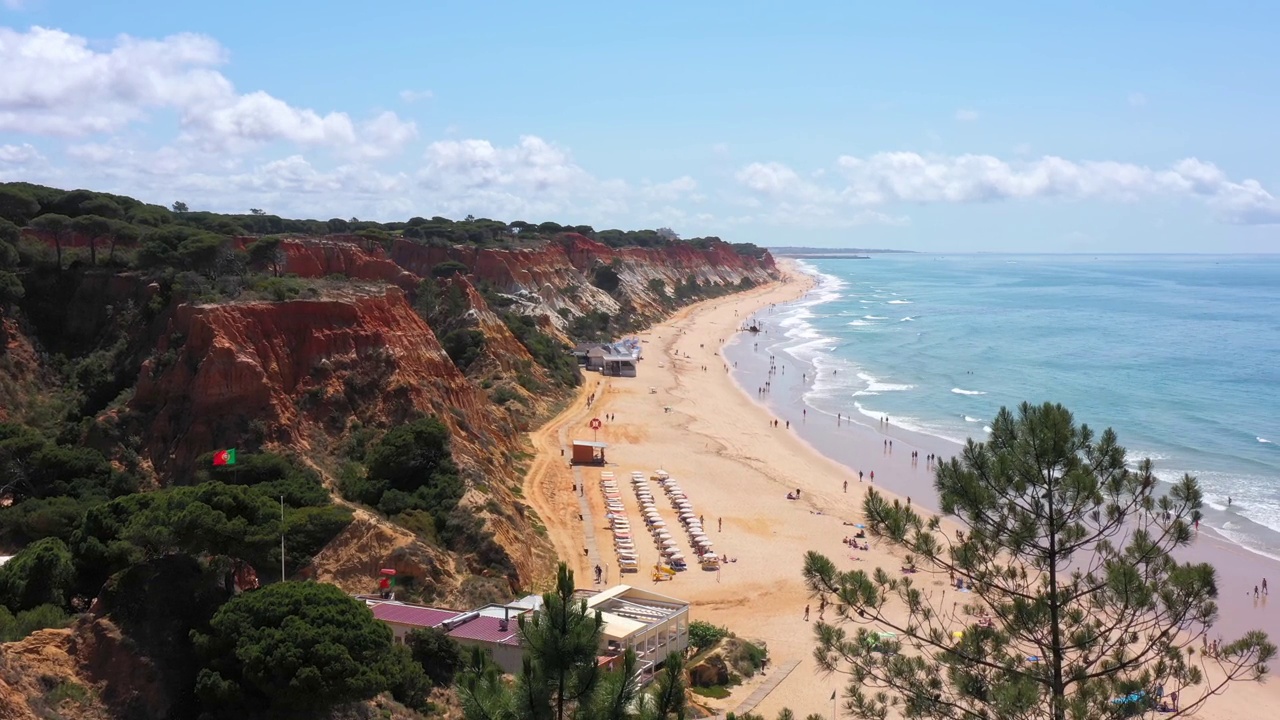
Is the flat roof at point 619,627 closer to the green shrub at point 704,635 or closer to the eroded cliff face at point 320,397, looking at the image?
the green shrub at point 704,635

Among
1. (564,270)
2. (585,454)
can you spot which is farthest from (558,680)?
(564,270)

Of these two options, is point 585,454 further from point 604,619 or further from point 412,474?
point 604,619

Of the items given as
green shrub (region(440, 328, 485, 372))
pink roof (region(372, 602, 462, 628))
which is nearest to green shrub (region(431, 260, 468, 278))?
green shrub (region(440, 328, 485, 372))

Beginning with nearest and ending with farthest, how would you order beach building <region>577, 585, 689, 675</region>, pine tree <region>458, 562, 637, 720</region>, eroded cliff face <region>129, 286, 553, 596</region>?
1. pine tree <region>458, 562, 637, 720</region>
2. beach building <region>577, 585, 689, 675</region>
3. eroded cliff face <region>129, 286, 553, 596</region>

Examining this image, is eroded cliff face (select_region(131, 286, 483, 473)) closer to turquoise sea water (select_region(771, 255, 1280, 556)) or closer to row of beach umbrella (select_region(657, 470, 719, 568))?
row of beach umbrella (select_region(657, 470, 719, 568))

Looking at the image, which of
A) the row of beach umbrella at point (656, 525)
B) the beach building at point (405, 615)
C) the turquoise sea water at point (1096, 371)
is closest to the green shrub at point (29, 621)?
the beach building at point (405, 615)
